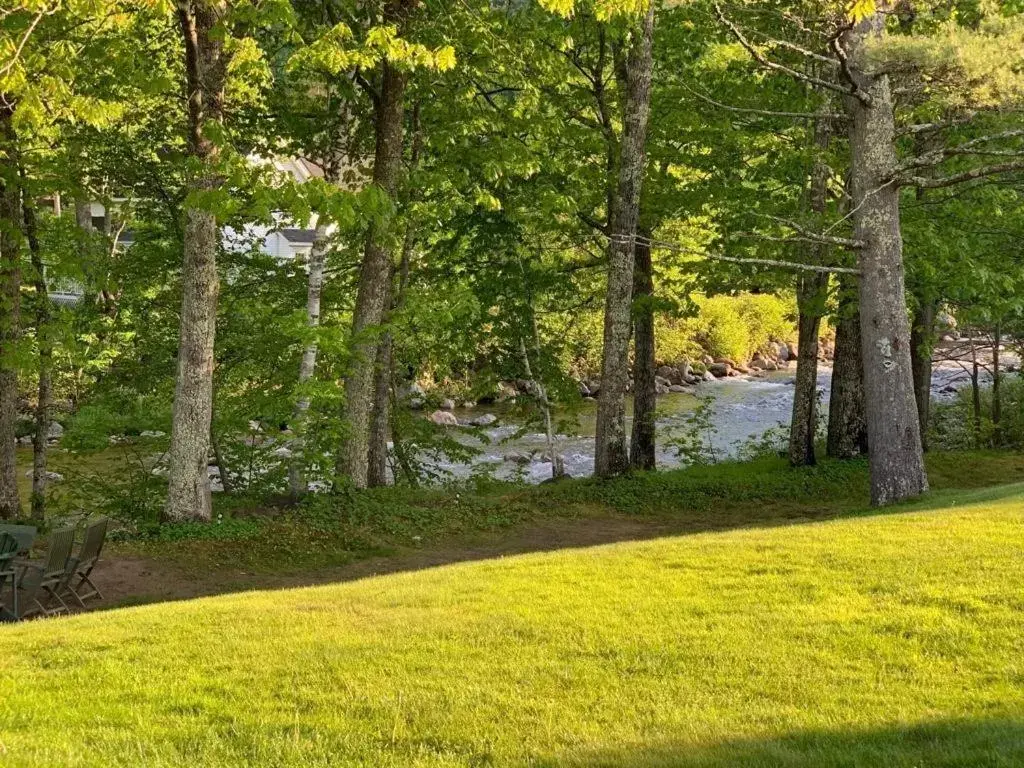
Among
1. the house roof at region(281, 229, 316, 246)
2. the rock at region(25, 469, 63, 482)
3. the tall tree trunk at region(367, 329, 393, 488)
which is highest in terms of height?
the house roof at region(281, 229, 316, 246)

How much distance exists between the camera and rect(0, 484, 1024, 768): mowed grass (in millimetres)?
4234

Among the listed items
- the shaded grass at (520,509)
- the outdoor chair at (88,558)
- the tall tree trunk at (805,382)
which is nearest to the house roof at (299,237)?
the shaded grass at (520,509)

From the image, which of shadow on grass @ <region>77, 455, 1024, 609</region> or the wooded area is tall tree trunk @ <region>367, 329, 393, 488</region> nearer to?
the wooded area

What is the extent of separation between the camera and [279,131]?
15.0 m

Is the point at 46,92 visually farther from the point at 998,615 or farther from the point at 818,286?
the point at 818,286

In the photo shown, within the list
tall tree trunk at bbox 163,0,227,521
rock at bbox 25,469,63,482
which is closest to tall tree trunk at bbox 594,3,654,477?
tall tree trunk at bbox 163,0,227,521

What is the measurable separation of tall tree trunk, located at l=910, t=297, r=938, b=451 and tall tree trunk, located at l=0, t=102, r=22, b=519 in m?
15.6

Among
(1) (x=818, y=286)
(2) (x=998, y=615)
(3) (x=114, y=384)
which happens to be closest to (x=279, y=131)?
(3) (x=114, y=384)

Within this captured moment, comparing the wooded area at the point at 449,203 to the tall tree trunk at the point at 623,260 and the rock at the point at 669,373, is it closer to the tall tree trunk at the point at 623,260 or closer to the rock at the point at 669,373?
the tall tree trunk at the point at 623,260

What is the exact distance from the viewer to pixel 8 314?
13414mm

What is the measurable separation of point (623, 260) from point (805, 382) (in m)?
4.37

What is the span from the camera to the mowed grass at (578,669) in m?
4.23

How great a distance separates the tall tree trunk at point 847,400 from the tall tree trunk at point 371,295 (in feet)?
30.0

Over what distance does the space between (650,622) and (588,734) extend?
74.1 inches
